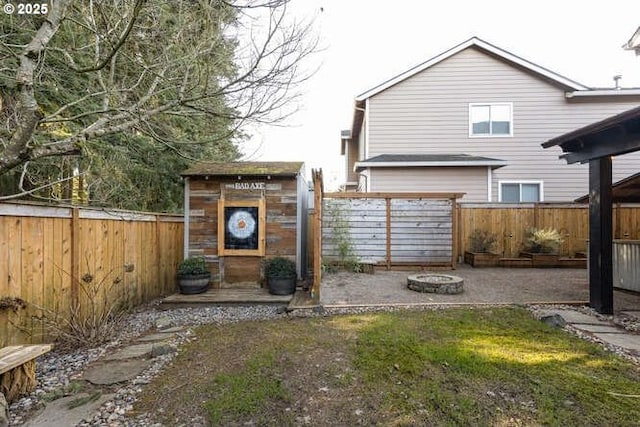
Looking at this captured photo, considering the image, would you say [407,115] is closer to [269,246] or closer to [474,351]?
[269,246]

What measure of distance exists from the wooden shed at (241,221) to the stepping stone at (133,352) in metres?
3.14

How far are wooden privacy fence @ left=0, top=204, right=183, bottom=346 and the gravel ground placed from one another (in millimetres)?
508

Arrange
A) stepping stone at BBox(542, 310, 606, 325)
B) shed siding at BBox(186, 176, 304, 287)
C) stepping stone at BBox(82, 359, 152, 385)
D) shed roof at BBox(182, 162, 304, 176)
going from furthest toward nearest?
shed siding at BBox(186, 176, 304, 287) < shed roof at BBox(182, 162, 304, 176) < stepping stone at BBox(542, 310, 606, 325) < stepping stone at BBox(82, 359, 152, 385)

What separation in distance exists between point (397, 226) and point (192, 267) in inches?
196

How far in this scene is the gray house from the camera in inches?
446

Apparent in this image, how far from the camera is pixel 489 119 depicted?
11.8 m

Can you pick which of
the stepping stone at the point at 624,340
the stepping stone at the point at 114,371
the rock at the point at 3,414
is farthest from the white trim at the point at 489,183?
the rock at the point at 3,414

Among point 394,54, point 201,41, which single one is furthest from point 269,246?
point 394,54

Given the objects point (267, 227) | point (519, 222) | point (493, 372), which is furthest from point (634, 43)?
point (267, 227)

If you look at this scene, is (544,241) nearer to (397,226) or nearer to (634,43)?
(397,226)

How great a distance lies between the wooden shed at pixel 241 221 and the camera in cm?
731

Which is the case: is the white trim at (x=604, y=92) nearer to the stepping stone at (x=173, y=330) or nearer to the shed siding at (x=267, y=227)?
the shed siding at (x=267, y=227)

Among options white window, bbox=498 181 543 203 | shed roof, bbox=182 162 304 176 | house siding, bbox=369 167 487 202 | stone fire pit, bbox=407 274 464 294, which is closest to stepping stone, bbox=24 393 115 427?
shed roof, bbox=182 162 304 176

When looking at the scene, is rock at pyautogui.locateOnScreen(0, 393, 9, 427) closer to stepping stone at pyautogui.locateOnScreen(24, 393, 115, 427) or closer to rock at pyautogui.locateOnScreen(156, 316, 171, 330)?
stepping stone at pyautogui.locateOnScreen(24, 393, 115, 427)
